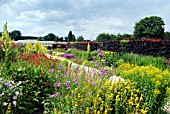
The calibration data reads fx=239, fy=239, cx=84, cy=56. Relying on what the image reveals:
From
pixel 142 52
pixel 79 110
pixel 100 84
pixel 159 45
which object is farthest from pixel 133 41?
pixel 79 110

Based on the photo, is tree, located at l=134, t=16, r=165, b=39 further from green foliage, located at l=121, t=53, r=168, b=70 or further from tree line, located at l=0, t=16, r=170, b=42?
green foliage, located at l=121, t=53, r=168, b=70

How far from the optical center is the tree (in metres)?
45.7

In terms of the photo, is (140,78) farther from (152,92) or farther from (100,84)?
(100,84)

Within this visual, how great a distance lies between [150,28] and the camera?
47250 mm

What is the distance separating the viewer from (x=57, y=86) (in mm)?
4332

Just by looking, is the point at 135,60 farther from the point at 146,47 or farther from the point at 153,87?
the point at 153,87

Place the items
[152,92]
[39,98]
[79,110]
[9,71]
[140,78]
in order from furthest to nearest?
[9,71]
[39,98]
[140,78]
[152,92]
[79,110]

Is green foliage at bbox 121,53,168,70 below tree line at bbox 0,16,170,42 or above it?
below

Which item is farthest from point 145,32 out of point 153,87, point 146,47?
point 153,87

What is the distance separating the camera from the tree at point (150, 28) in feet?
150

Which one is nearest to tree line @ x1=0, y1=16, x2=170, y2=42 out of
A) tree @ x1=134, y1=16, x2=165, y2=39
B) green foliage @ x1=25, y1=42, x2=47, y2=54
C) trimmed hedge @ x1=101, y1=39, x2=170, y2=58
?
tree @ x1=134, y1=16, x2=165, y2=39

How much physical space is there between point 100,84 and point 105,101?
0.67 m

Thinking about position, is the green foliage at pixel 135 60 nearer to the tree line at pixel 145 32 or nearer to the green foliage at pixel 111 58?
the green foliage at pixel 111 58

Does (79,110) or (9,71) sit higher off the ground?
(9,71)
